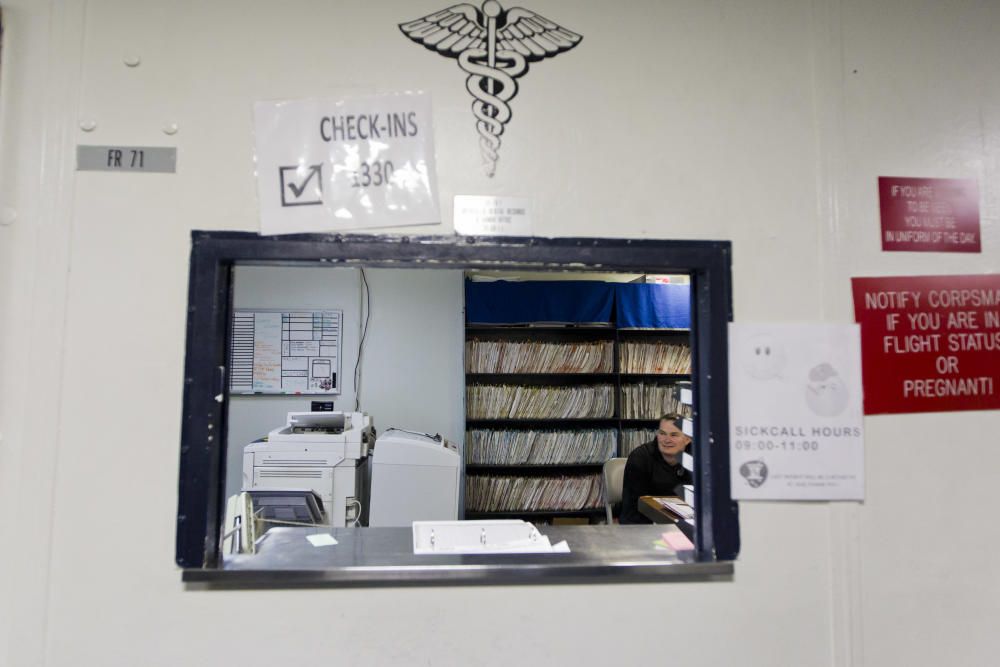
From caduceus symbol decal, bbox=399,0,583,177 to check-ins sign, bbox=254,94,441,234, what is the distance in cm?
12

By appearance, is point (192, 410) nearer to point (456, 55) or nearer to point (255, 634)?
point (255, 634)

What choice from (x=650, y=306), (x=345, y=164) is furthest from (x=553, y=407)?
(x=345, y=164)

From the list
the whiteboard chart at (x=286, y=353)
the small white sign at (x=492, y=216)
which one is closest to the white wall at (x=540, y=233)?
the small white sign at (x=492, y=216)

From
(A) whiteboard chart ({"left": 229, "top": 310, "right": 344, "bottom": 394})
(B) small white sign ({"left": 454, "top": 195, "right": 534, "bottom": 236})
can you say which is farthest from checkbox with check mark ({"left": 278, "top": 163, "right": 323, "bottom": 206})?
(A) whiteboard chart ({"left": 229, "top": 310, "right": 344, "bottom": 394})

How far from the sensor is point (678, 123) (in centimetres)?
118

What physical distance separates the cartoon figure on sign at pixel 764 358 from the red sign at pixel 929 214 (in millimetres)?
365

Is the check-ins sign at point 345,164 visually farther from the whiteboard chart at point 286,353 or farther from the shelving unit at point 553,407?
the whiteboard chart at point 286,353

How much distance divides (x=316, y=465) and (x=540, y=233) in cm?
203

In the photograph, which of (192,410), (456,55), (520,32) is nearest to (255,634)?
(192,410)

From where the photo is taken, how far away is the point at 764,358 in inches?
45.5

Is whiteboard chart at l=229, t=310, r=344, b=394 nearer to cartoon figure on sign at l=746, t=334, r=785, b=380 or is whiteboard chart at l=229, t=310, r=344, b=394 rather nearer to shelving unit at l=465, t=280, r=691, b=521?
shelving unit at l=465, t=280, r=691, b=521

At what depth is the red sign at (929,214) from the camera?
3.95ft

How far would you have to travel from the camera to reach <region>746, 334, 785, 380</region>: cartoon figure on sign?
1153mm

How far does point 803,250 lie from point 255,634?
1472 millimetres
